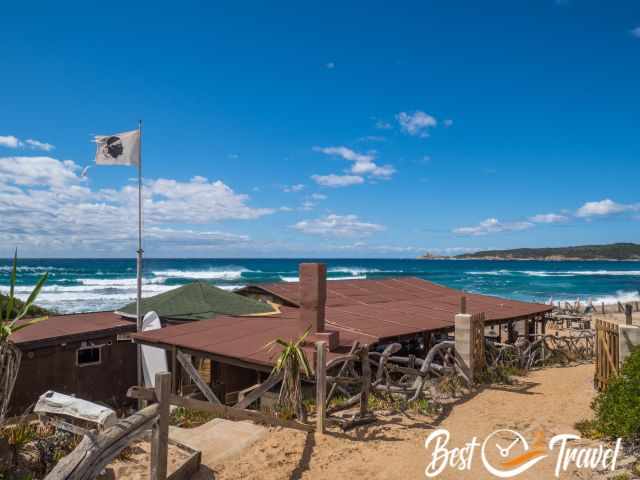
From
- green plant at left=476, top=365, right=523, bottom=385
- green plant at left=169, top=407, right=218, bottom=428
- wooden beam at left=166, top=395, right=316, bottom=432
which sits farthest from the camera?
green plant at left=476, top=365, right=523, bottom=385

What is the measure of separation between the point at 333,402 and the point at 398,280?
13.3 meters

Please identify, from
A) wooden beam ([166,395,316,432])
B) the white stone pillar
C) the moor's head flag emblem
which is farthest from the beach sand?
the moor's head flag emblem

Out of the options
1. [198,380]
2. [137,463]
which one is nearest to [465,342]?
[198,380]

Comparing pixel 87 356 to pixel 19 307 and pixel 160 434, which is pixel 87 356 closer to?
pixel 19 307

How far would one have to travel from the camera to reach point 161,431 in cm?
546

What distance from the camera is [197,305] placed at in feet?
51.6

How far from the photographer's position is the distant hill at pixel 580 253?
167375 mm

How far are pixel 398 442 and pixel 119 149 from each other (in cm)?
1040

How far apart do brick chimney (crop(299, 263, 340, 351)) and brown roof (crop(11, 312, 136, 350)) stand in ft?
21.6

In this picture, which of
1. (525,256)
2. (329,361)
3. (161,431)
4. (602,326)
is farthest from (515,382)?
(525,256)

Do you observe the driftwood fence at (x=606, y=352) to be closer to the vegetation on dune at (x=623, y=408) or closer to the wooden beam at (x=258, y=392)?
the vegetation on dune at (x=623, y=408)

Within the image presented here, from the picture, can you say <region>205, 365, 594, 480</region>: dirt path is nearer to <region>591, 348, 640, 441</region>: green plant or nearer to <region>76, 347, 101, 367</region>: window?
<region>591, 348, 640, 441</region>: green plant

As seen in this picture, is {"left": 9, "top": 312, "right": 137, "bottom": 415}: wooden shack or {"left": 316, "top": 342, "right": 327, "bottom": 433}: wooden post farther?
{"left": 9, "top": 312, "right": 137, "bottom": 415}: wooden shack

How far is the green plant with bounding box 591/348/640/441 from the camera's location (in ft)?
21.7
